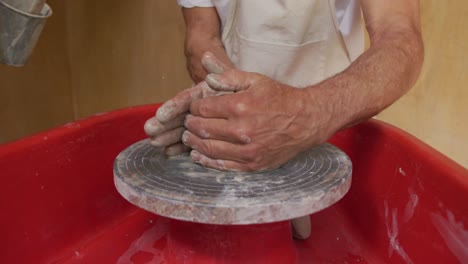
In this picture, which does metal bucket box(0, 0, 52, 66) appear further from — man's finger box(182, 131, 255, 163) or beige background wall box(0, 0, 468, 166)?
beige background wall box(0, 0, 468, 166)

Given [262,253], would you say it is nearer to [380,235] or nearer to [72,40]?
[380,235]

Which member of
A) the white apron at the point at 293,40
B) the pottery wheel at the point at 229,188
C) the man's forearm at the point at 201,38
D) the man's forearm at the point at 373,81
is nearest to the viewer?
the pottery wheel at the point at 229,188

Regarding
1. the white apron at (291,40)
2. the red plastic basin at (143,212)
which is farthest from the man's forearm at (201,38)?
the red plastic basin at (143,212)

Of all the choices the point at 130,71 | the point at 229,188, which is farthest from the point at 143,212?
the point at 130,71

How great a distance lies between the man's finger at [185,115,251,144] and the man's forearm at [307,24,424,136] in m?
Answer: 0.14

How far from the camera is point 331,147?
0.88 m

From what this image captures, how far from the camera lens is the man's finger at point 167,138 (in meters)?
0.78

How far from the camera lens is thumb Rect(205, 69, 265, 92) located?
703 mm

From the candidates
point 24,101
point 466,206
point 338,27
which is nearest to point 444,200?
point 466,206

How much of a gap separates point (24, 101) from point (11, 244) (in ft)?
2.90

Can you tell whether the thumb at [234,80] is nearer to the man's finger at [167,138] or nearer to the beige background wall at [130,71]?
the man's finger at [167,138]

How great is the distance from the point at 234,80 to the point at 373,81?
0.84 feet

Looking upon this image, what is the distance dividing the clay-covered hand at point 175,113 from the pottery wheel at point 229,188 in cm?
4

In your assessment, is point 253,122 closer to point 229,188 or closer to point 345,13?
point 229,188
